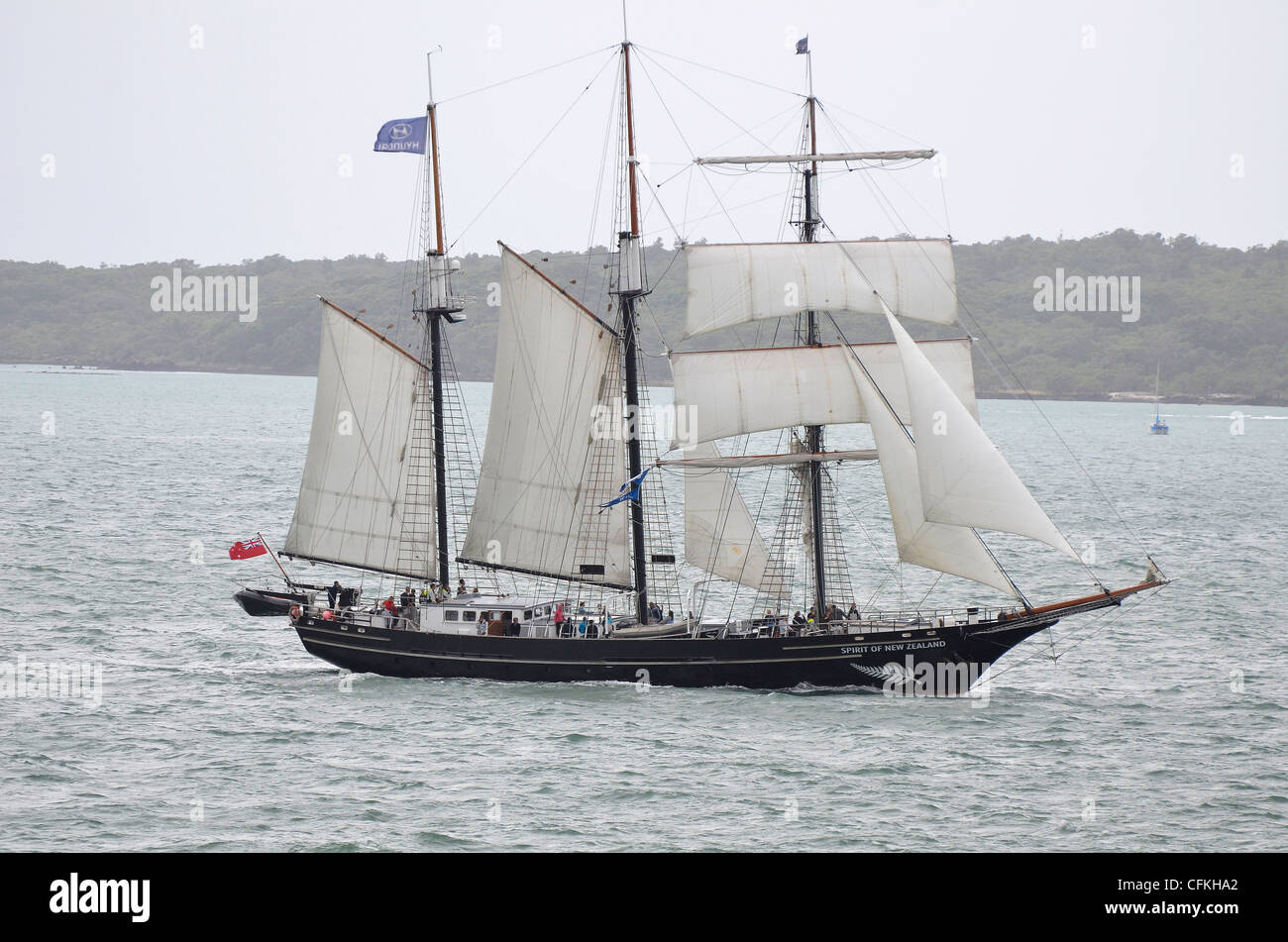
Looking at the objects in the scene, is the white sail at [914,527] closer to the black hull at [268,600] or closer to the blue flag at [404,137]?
the blue flag at [404,137]

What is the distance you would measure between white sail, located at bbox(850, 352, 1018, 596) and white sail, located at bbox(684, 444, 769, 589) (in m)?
4.62

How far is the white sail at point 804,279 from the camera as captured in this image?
4634 cm

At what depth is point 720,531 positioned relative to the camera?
46531 millimetres

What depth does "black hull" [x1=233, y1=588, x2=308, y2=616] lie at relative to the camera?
48.4 m

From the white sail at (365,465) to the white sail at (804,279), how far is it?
9692 mm

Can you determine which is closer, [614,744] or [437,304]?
[614,744]

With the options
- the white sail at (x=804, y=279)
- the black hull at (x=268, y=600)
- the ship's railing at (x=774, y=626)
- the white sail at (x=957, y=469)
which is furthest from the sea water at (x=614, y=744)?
the white sail at (x=804, y=279)

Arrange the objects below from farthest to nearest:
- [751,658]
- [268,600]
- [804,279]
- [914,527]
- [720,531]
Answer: [268,600] → [720,531] → [804,279] → [914,527] → [751,658]

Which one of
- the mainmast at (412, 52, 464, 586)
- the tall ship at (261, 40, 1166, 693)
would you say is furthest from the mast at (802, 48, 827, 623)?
the mainmast at (412, 52, 464, 586)

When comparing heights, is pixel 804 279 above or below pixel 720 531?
above

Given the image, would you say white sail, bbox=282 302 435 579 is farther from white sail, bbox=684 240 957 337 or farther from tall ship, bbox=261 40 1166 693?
white sail, bbox=684 240 957 337

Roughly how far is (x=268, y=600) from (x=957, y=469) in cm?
2266

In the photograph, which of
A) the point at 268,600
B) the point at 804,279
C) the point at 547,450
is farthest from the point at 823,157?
the point at 268,600

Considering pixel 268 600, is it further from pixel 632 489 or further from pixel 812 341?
pixel 812 341
